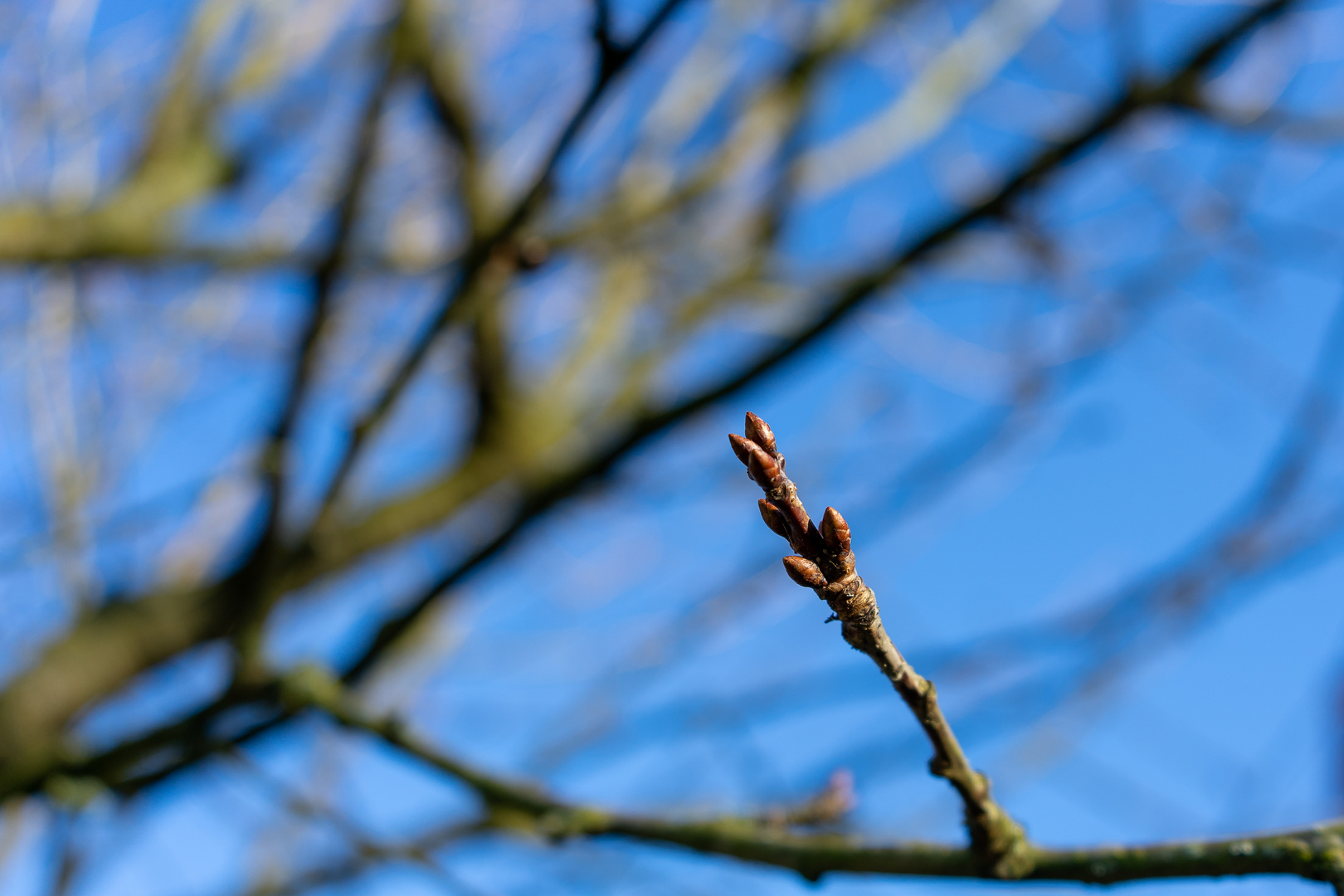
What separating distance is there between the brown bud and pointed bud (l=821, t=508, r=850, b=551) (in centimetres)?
1

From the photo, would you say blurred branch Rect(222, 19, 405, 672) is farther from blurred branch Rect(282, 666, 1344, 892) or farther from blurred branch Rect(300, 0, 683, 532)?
blurred branch Rect(282, 666, 1344, 892)

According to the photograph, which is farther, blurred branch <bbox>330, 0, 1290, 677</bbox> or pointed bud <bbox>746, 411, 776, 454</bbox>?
blurred branch <bbox>330, 0, 1290, 677</bbox>

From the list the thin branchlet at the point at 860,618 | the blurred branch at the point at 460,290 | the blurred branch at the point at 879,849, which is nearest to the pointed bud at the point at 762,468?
the thin branchlet at the point at 860,618

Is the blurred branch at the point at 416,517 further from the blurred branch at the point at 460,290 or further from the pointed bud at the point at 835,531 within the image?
the pointed bud at the point at 835,531

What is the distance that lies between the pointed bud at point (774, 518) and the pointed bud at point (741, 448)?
3 centimetres

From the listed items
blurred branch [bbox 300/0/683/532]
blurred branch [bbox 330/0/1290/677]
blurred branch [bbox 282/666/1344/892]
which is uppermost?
blurred branch [bbox 330/0/1290/677]

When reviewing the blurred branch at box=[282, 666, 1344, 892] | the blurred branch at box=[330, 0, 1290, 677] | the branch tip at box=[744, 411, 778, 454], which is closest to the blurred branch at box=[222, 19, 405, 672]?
the blurred branch at box=[330, 0, 1290, 677]

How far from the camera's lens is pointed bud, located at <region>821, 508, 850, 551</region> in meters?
0.41

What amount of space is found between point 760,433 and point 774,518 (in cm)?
4

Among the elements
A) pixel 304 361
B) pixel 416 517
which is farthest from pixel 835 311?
pixel 416 517

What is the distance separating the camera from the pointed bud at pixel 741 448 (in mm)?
387

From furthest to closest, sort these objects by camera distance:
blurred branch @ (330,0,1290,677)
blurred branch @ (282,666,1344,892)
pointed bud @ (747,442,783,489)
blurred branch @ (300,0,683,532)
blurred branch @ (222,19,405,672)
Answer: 1. blurred branch @ (330,0,1290,677)
2. blurred branch @ (222,19,405,672)
3. blurred branch @ (300,0,683,532)
4. blurred branch @ (282,666,1344,892)
5. pointed bud @ (747,442,783,489)

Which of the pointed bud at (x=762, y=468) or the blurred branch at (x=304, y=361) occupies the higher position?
the blurred branch at (x=304, y=361)

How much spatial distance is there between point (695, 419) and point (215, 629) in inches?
39.8
